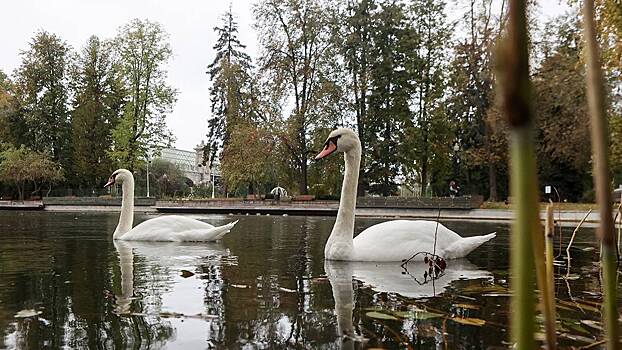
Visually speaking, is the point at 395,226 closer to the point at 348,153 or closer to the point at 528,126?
the point at 348,153

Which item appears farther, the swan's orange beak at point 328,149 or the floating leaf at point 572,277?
the swan's orange beak at point 328,149

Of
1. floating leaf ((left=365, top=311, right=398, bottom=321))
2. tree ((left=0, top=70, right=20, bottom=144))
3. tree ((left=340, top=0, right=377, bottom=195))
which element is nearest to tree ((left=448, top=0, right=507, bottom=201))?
tree ((left=340, top=0, right=377, bottom=195))

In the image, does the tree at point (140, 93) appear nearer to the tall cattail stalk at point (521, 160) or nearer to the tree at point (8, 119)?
the tree at point (8, 119)

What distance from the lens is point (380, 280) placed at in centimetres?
539

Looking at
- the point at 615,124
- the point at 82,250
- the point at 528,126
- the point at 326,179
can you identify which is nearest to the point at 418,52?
the point at 326,179

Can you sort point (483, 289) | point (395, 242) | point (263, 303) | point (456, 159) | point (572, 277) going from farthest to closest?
point (456, 159), point (395, 242), point (572, 277), point (483, 289), point (263, 303)

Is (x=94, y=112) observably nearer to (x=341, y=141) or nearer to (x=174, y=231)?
(x=174, y=231)

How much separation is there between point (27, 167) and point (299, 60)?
24.6 metres

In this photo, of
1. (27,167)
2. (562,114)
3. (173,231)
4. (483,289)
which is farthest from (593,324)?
(27,167)

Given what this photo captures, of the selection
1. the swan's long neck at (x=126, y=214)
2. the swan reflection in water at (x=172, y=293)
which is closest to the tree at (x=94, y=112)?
the swan's long neck at (x=126, y=214)

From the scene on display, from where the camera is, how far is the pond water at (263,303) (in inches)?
122

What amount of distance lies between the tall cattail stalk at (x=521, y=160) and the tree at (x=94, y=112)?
53.6 meters

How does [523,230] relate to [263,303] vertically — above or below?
above

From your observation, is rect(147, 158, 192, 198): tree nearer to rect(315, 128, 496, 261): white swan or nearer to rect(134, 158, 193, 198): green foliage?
rect(134, 158, 193, 198): green foliage
